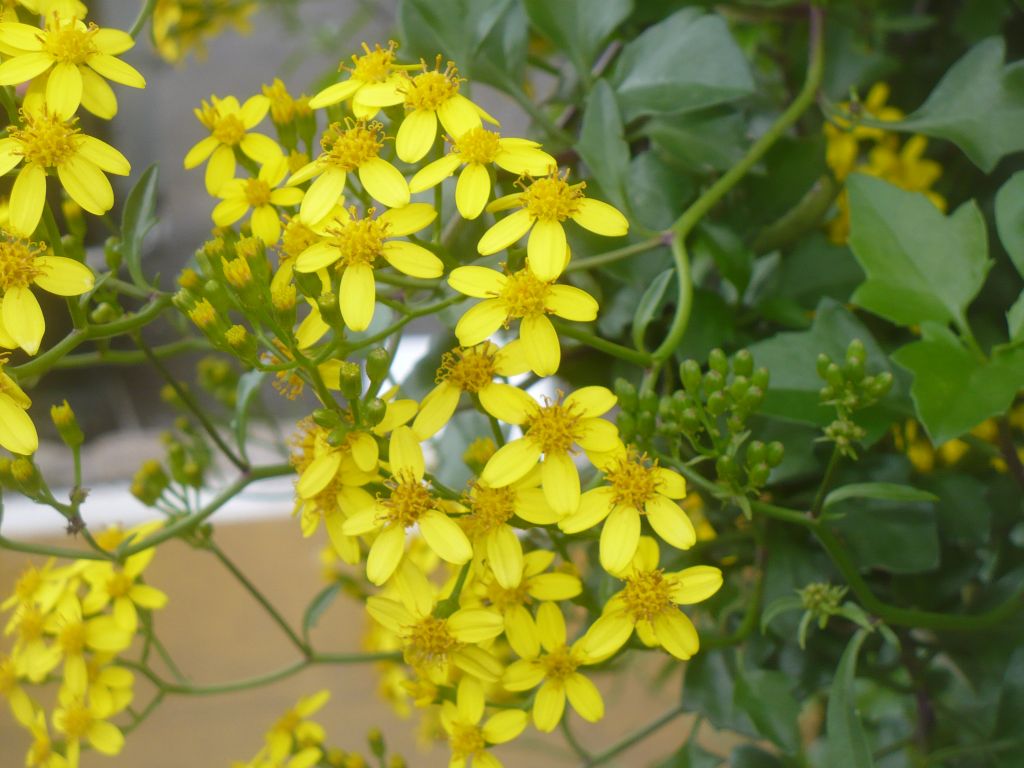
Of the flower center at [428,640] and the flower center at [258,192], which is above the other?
the flower center at [258,192]

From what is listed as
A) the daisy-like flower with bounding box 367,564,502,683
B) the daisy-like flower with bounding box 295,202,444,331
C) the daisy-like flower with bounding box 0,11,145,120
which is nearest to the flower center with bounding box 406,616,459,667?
the daisy-like flower with bounding box 367,564,502,683

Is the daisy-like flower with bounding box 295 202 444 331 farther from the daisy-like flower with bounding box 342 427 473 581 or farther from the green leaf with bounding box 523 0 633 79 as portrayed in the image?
the green leaf with bounding box 523 0 633 79

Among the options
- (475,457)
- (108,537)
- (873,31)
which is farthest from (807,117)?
(108,537)

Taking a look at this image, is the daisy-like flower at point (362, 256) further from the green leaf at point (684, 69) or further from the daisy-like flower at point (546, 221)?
the green leaf at point (684, 69)

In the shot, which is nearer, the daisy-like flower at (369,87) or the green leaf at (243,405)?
the daisy-like flower at (369,87)

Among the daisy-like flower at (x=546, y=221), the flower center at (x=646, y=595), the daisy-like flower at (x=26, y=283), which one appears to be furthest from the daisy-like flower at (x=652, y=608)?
Answer: the daisy-like flower at (x=26, y=283)

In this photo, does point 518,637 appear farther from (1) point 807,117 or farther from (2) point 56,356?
(1) point 807,117
